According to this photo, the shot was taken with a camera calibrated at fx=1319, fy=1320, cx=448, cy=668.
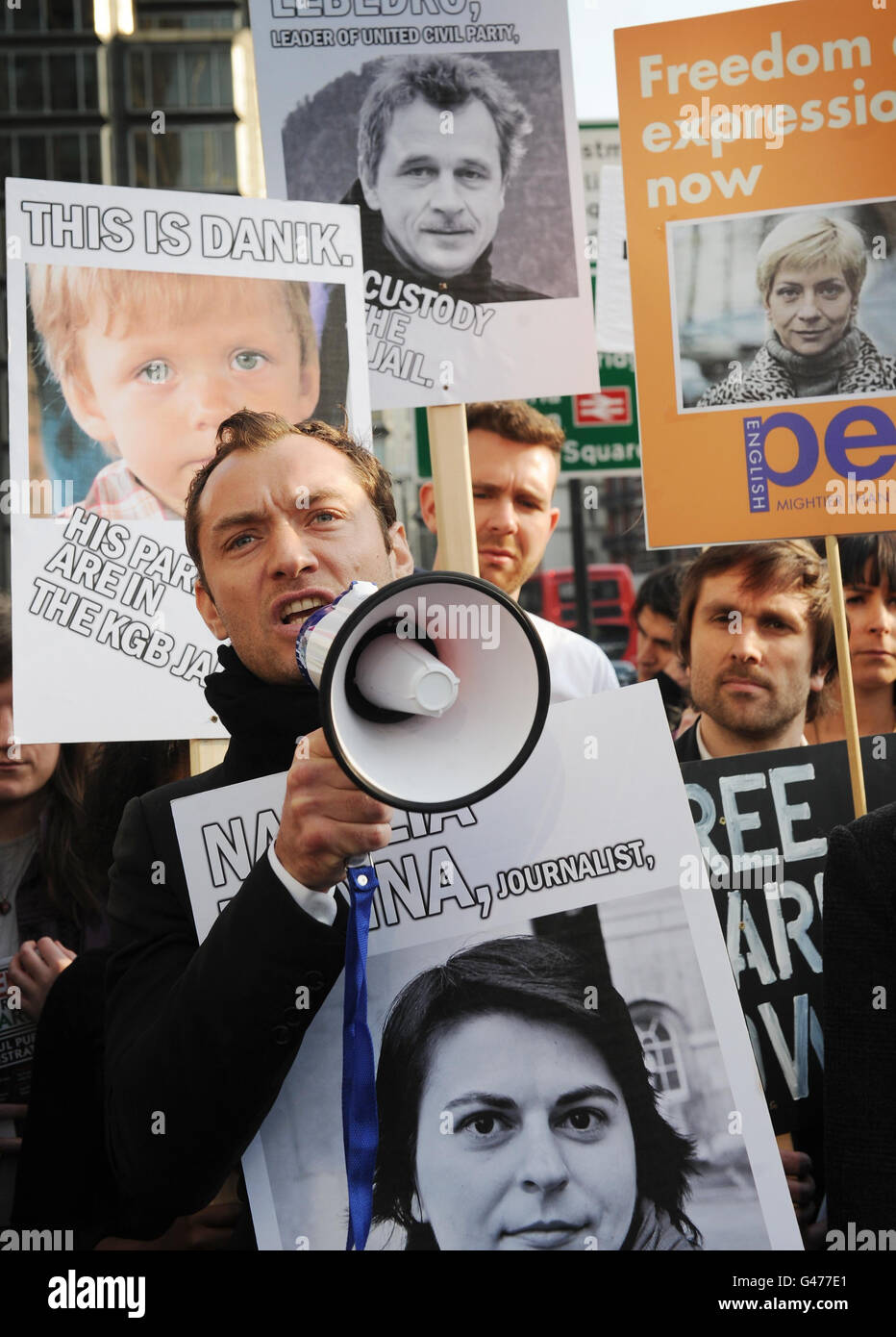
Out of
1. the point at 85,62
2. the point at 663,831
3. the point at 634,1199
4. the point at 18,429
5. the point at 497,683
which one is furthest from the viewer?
the point at 85,62

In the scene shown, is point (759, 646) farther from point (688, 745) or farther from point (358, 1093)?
point (358, 1093)

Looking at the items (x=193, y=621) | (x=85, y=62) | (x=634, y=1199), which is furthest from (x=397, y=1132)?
(x=85, y=62)

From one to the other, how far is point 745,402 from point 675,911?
105cm

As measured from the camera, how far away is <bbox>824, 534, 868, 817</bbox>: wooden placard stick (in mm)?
2342

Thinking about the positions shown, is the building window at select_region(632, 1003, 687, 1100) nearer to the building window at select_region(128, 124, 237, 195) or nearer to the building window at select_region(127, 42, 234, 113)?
the building window at select_region(128, 124, 237, 195)

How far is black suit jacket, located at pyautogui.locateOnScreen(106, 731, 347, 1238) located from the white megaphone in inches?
10.2

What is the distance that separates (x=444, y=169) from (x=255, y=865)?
138 centimetres

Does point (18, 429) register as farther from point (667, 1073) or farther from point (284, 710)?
point (667, 1073)

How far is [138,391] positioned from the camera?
226cm

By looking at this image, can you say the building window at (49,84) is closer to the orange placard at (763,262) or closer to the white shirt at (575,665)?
the white shirt at (575,665)

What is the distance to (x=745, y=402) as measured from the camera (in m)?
2.41

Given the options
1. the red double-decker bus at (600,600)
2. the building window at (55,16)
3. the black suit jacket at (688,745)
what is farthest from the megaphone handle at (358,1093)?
the building window at (55,16)

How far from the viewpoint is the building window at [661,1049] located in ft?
5.74

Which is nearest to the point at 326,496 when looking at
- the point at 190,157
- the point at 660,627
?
the point at 660,627
